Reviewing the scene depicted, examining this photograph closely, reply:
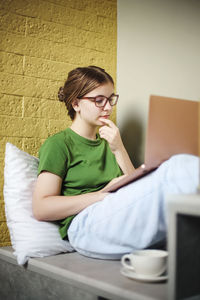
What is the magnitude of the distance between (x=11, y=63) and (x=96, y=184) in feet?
2.48

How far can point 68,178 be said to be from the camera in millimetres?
1581

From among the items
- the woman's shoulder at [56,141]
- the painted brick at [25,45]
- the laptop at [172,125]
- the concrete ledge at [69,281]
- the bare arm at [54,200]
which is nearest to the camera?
the concrete ledge at [69,281]

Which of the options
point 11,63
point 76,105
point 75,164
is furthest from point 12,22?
point 75,164

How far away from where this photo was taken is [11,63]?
1841 mm

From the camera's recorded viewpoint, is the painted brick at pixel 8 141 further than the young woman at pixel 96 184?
Yes

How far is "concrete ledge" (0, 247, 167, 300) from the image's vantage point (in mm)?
997

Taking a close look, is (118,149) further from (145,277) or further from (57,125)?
(145,277)

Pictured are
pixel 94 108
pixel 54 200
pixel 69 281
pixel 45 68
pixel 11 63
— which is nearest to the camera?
pixel 69 281

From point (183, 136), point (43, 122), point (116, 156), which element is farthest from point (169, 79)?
point (183, 136)

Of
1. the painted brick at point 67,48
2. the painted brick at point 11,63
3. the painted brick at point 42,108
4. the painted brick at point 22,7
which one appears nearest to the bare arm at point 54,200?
the painted brick at point 42,108

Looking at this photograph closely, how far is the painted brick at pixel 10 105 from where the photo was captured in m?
1.80

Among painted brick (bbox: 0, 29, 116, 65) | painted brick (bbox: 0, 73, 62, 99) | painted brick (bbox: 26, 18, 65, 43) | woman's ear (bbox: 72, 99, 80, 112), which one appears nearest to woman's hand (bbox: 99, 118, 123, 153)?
woman's ear (bbox: 72, 99, 80, 112)

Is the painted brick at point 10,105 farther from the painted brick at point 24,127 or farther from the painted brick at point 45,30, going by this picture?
the painted brick at point 45,30

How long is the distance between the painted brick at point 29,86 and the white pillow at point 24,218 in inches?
12.7
